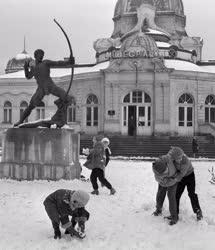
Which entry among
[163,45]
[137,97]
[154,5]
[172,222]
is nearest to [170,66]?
[137,97]

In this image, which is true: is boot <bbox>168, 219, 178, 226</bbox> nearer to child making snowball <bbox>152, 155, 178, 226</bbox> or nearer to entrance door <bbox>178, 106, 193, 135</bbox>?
child making snowball <bbox>152, 155, 178, 226</bbox>

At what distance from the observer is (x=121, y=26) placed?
161 ft

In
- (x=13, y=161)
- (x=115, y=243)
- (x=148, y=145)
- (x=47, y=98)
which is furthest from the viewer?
(x=47, y=98)

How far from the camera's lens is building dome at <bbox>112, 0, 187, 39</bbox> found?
48562 millimetres

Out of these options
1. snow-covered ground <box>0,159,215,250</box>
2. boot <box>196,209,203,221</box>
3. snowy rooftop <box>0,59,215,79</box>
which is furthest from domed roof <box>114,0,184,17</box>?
boot <box>196,209,203,221</box>

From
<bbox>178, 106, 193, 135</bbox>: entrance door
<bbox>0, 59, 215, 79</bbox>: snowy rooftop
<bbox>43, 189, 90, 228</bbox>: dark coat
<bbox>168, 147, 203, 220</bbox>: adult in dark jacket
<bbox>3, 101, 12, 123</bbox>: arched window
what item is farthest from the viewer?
<bbox>3, 101, 12, 123</bbox>: arched window

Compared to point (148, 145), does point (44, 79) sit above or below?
above

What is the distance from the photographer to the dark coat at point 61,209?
800cm

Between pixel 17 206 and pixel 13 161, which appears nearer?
pixel 17 206

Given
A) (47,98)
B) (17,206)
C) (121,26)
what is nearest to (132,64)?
(47,98)

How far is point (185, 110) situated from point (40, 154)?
26.1 meters

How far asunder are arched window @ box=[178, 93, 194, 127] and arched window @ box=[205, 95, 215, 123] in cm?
144

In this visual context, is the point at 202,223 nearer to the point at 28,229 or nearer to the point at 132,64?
the point at 28,229

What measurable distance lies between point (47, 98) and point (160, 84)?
36.6ft
